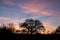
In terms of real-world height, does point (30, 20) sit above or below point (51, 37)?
above

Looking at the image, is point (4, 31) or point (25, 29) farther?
point (25, 29)

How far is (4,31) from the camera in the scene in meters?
39.4

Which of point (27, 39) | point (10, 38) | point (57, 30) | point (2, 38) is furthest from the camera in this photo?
point (57, 30)

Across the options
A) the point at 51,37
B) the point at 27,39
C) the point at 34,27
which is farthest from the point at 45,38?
the point at 34,27

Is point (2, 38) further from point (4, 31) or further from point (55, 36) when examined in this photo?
point (55, 36)

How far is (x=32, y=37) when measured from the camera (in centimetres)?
4400

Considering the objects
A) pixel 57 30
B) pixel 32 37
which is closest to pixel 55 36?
pixel 32 37

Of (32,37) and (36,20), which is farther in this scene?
(36,20)

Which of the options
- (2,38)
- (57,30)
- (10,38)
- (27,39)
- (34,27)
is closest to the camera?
(2,38)

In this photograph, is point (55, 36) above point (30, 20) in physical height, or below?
below

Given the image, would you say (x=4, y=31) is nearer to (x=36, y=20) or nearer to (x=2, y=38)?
(x=2, y=38)

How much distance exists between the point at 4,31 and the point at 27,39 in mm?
6983

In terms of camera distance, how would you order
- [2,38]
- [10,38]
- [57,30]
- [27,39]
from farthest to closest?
[57,30], [27,39], [10,38], [2,38]

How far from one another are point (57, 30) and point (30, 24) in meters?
13.2
